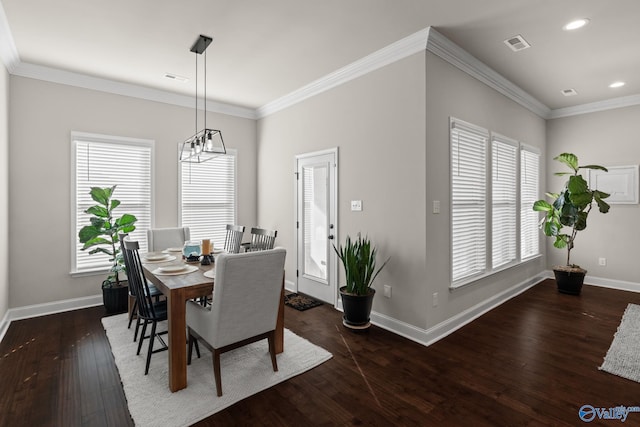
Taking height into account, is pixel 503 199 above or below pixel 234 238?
above

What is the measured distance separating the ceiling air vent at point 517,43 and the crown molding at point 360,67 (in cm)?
87

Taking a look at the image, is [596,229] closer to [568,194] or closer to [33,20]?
[568,194]

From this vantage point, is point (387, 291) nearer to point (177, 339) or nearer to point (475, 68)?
point (177, 339)

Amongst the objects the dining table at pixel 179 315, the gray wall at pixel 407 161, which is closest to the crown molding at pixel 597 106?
the gray wall at pixel 407 161

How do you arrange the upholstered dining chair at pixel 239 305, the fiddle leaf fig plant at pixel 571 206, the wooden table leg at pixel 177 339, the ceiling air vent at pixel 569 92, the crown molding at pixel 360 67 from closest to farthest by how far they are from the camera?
the upholstered dining chair at pixel 239 305 < the wooden table leg at pixel 177 339 < the crown molding at pixel 360 67 < the fiddle leaf fig plant at pixel 571 206 < the ceiling air vent at pixel 569 92

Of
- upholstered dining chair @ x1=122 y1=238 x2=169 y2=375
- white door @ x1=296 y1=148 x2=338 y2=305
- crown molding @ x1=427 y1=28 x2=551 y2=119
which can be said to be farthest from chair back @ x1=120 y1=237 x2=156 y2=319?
crown molding @ x1=427 y1=28 x2=551 y2=119

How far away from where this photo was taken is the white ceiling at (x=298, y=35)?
2.60 metres

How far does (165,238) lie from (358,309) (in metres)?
2.52

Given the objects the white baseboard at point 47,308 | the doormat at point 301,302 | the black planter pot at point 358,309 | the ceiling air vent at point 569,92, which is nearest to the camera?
the black planter pot at point 358,309

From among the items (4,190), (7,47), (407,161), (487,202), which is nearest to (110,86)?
(7,47)

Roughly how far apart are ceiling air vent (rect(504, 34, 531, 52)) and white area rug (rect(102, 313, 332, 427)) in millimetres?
3381

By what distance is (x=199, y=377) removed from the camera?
95.7 inches

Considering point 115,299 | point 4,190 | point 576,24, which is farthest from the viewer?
point 115,299

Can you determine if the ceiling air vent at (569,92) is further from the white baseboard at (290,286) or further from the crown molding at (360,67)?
the white baseboard at (290,286)
